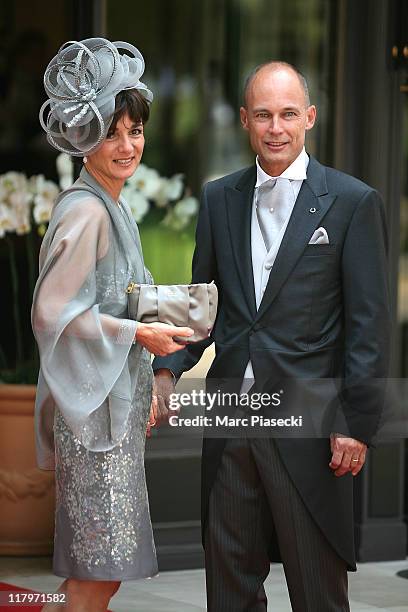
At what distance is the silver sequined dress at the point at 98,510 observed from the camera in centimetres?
357

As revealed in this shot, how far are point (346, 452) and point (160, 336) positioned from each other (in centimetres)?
69

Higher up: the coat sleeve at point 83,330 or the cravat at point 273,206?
the cravat at point 273,206

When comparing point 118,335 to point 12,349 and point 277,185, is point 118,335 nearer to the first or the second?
point 277,185

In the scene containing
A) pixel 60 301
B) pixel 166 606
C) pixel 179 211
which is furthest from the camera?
pixel 179 211

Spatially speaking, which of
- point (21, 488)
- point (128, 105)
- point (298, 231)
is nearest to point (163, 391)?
point (298, 231)

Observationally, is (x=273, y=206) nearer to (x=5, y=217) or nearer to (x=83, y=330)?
(x=83, y=330)

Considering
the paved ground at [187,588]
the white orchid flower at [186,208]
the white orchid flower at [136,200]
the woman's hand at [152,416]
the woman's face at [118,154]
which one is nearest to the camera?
the woman's face at [118,154]

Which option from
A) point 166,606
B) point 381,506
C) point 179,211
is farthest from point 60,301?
point 381,506

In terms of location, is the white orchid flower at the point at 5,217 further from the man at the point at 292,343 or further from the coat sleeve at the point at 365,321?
the coat sleeve at the point at 365,321

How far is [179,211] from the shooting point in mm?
6094

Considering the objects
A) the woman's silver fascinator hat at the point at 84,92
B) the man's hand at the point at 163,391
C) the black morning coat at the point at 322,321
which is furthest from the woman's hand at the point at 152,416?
the woman's silver fascinator hat at the point at 84,92

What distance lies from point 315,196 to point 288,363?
50 cm

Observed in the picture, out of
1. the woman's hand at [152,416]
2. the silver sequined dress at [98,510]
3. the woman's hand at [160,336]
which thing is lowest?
the silver sequined dress at [98,510]

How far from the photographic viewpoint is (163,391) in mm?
3902
